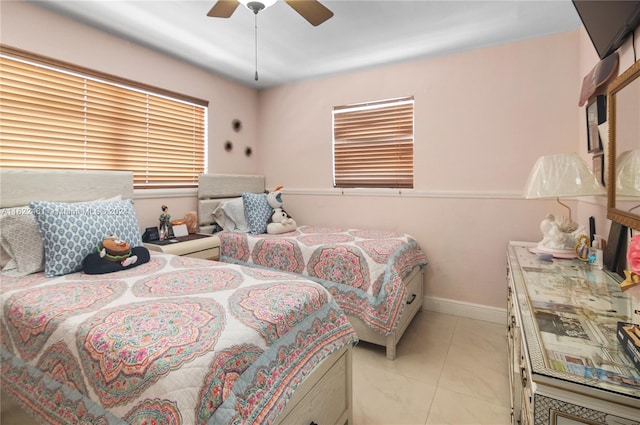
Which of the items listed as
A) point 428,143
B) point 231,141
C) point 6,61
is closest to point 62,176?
point 6,61

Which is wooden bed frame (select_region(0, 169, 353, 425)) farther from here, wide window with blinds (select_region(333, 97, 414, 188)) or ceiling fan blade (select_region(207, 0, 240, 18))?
wide window with blinds (select_region(333, 97, 414, 188))

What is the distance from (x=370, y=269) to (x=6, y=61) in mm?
2806

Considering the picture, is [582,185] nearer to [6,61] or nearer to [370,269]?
[370,269]

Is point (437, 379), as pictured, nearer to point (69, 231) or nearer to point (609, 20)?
point (609, 20)

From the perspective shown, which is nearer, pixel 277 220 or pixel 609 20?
pixel 609 20

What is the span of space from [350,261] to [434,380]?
3.09ft

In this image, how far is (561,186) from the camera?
161 centimetres

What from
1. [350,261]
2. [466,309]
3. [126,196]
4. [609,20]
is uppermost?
[609,20]

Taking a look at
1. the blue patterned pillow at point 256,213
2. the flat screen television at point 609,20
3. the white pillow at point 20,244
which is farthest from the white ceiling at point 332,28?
the white pillow at point 20,244

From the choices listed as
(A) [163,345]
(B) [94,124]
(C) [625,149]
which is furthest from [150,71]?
(C) [625,149]

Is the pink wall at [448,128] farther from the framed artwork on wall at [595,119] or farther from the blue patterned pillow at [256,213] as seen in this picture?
the blue patterned pillow at [256,213]

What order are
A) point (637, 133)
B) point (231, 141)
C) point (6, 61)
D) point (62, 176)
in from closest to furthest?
point (637, 133) < point (6, 61) < point (62, 176) < point (231, 141)

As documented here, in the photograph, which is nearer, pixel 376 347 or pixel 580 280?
pixel 580 280

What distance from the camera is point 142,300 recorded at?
131 centimetres
